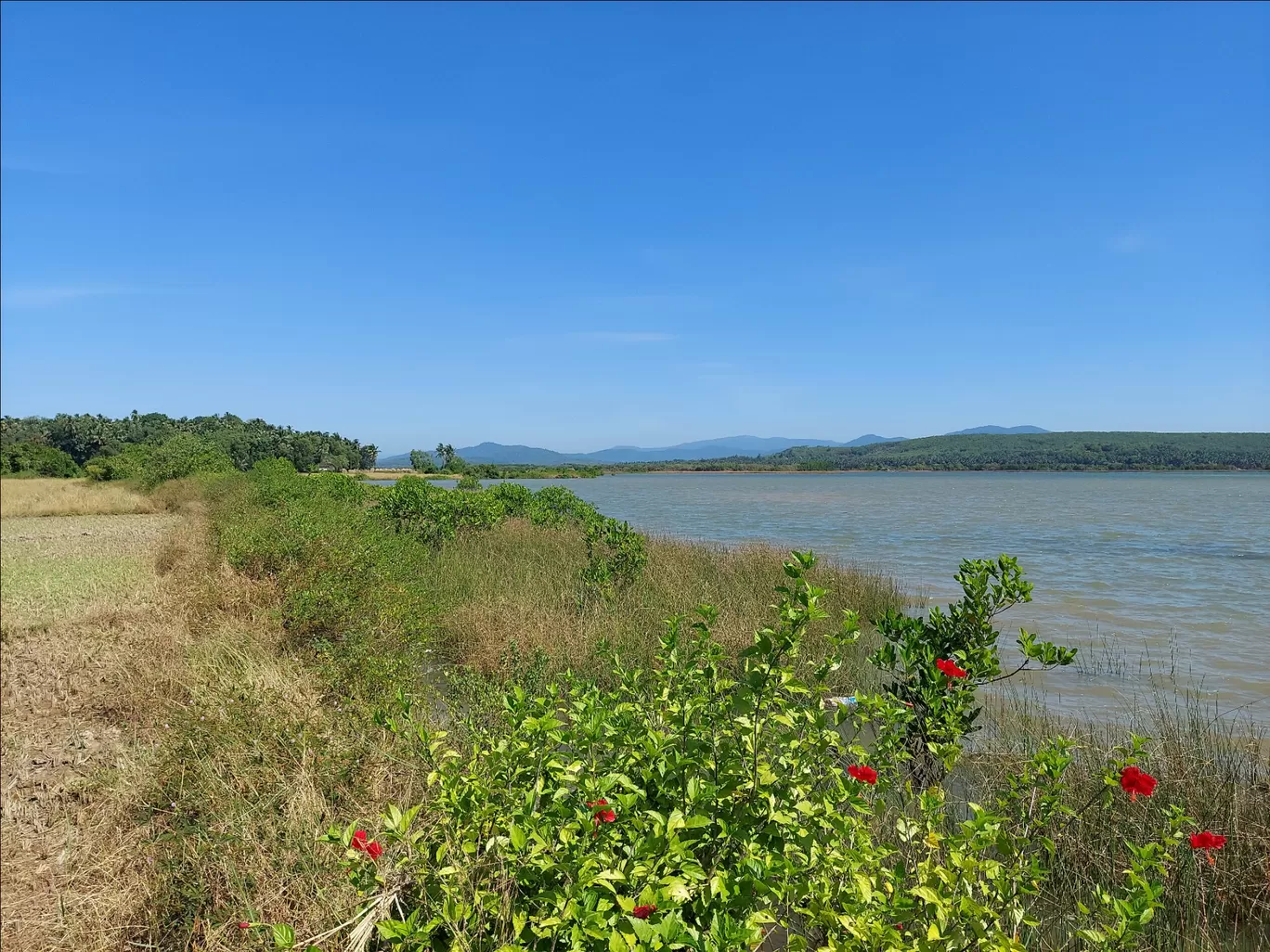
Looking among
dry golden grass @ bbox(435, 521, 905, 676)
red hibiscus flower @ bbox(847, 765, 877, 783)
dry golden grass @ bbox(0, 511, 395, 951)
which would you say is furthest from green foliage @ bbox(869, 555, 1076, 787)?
dry golden grass @ bbox(0, 511, 395, 951)

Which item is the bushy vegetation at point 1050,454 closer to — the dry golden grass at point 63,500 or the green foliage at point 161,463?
the green foliage at point 161,463

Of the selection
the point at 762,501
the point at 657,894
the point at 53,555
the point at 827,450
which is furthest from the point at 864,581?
the point at 827,450

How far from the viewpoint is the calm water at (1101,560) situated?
855cm

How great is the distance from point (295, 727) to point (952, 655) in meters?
3.96

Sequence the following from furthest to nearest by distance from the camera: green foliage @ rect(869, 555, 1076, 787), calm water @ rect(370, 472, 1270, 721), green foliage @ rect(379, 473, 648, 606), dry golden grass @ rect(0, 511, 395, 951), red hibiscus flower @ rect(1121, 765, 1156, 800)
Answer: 1. green foliage @ rect(379, 473, 648, 606)
2. calm water @ rect(370, 472, 1270, 721)
3. green foliage @ rect(869, 555, 1076, 787)
4. dry golden grass @ rect(0, 511, 395, 951)
5. red hibiscus flower @ rect(1121, 765, 1156, 800)

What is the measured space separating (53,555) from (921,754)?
19.1 metres

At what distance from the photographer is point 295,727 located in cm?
432

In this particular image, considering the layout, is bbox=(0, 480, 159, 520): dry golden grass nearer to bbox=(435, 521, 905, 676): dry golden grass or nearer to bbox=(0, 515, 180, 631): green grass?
bbox=(0, 515, 180, 631): green grass

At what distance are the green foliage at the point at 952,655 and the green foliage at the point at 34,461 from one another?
41.9m

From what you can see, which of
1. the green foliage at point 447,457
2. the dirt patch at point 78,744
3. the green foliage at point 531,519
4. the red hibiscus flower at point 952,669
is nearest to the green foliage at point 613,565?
the green foliage at point 531,519

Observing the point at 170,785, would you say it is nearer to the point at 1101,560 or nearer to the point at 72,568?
the point at 72,568

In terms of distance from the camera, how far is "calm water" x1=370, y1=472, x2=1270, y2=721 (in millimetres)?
8555

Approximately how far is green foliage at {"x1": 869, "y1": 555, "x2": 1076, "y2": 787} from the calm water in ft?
14.1

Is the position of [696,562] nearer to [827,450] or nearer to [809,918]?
[809,918]
